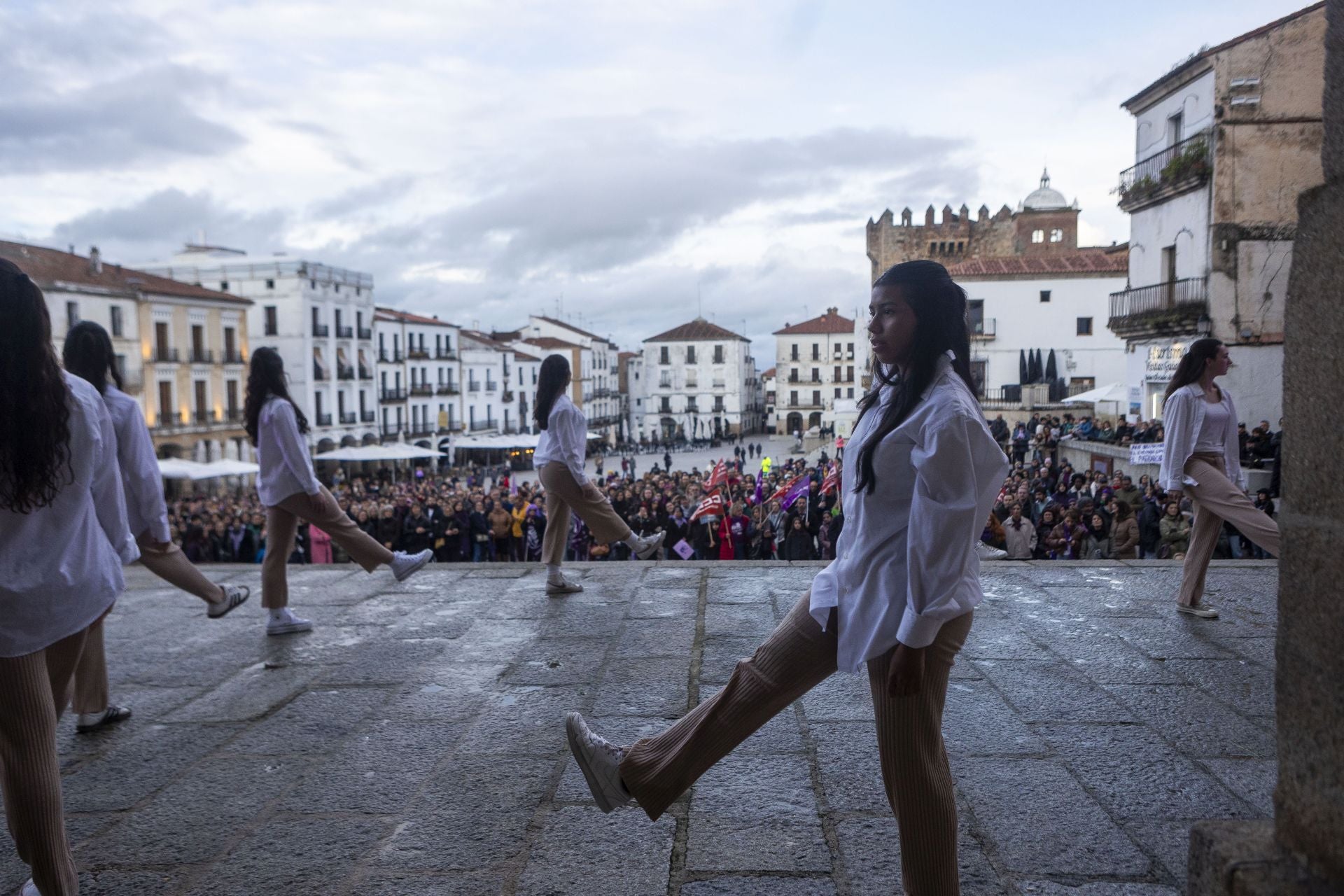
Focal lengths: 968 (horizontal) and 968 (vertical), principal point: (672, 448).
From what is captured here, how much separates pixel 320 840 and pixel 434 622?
9.12 ft

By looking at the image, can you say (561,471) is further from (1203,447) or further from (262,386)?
(1203,447)

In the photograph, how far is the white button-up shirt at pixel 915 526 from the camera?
7.07 ft

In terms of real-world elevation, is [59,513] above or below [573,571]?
above

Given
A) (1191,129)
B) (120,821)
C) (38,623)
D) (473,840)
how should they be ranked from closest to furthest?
(38,623), (473,840), (120,821), (1191,129)

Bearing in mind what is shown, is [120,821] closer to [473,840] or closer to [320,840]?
[320,840]

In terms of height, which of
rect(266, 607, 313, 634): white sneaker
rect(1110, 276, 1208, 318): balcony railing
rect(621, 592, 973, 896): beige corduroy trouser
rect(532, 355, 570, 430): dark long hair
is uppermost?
rect(1110, 276, 1208, 318): balcony railing

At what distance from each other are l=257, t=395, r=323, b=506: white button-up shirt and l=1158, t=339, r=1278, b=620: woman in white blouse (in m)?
4.62

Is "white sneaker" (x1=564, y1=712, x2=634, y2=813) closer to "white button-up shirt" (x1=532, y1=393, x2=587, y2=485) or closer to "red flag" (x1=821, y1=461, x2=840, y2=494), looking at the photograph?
"white button-up shirt" (x1=532, y1=393, x2=587, y2=485)

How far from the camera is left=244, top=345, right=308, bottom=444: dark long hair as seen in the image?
514 centimetres

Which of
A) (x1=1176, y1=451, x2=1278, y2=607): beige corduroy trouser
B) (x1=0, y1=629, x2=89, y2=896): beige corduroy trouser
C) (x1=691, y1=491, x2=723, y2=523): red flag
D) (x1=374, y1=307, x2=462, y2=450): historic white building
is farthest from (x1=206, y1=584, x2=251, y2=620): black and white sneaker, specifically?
(x1=374, y1=307, x2=462, y2=450): historic white building

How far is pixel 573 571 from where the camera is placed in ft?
23.2

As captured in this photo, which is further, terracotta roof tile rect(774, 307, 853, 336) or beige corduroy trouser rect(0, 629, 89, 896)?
terracotta roof tile rect(774, 307, 853, 336)

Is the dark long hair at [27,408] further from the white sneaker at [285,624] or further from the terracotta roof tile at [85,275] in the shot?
the terracotta roof tile at [85,275]

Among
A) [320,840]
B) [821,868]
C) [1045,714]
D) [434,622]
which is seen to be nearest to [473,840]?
[320,840]
